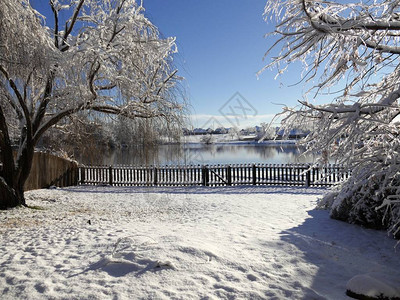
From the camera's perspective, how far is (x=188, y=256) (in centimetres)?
380

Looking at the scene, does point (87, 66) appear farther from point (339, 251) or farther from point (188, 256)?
point (339, 251)

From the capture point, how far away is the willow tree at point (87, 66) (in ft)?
17.8

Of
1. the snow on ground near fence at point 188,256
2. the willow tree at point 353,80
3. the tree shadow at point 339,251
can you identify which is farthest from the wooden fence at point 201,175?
the willow tree at point 353,80

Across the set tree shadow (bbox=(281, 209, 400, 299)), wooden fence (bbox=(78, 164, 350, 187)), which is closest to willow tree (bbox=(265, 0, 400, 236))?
tree shadow (bbox=(281, 209, 400, 299))

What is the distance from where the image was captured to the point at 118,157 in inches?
235

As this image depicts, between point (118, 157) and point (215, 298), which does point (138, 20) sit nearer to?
point (118, 157)

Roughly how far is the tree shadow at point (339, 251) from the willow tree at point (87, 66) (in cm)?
358

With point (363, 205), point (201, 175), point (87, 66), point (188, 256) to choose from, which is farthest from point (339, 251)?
point (201, 175)

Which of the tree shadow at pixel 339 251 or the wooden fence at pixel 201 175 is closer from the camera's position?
the tree shadow at pixel 339 251

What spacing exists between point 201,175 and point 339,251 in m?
9.92

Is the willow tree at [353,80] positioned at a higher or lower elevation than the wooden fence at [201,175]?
higher

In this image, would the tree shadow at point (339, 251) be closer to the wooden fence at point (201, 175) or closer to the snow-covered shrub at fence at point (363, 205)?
the snow-covered shrub at fence at point (363, 205)

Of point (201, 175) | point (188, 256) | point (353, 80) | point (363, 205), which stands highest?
point (353, 80)

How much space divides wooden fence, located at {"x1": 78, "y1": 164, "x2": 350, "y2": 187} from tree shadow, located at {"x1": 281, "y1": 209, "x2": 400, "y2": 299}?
7.15 meters
